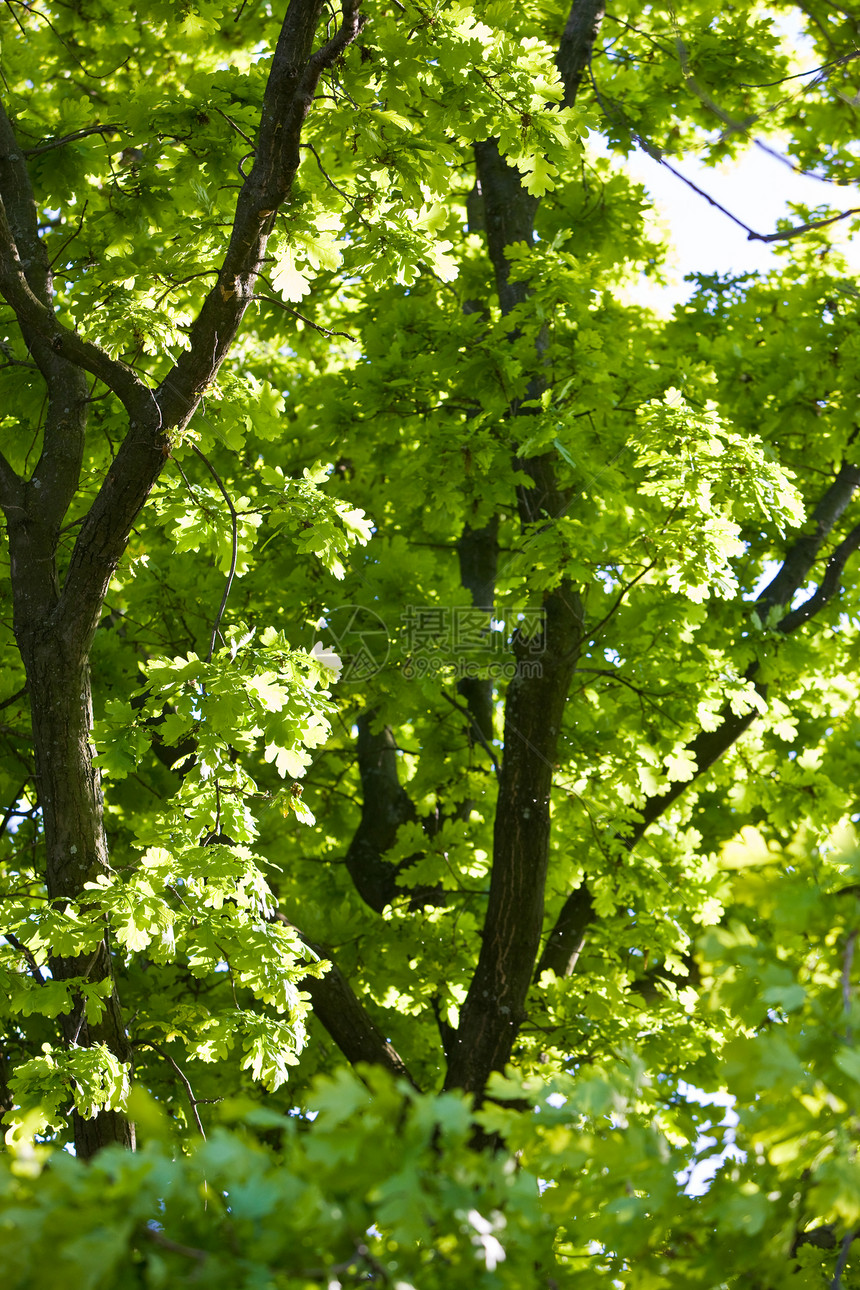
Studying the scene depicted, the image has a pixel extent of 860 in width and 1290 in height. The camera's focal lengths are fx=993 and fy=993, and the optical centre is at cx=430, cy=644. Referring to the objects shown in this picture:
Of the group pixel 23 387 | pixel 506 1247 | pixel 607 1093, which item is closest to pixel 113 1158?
pixel 506 1247

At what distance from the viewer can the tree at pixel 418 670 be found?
5.16 feet

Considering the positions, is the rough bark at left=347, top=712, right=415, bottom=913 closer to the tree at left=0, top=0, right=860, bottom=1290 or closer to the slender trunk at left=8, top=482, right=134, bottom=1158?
the tree at left=0, top=0, right=860, bottom=1290

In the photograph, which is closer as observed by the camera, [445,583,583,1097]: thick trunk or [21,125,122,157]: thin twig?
[21,125,122,157]: thin twig

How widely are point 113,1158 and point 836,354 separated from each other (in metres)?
5.87

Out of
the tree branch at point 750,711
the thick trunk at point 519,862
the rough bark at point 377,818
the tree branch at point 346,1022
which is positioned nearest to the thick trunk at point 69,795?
the tree branch at point 346,1022

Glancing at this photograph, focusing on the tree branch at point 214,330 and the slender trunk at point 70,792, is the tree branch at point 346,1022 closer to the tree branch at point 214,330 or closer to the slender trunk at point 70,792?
the slender trunk at point 70,792

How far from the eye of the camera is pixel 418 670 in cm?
518

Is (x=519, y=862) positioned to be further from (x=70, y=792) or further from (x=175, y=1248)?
(x=175, y=1248)

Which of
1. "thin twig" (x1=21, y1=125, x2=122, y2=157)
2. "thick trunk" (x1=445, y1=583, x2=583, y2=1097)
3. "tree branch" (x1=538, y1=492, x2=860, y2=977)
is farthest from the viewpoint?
"tree branch" (x1=538, y1=492, x2=860, y2=977)

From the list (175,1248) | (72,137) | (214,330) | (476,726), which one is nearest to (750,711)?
(476,726)

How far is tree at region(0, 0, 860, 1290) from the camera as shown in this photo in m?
1.57

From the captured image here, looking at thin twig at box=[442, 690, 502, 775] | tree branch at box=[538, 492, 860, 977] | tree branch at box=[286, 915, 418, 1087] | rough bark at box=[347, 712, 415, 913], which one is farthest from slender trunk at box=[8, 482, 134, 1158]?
tree branch at box=[538, 492, 860, 977]

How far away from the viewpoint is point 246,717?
3.32m

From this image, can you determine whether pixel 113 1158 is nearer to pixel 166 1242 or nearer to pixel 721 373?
pixel 166 1242
